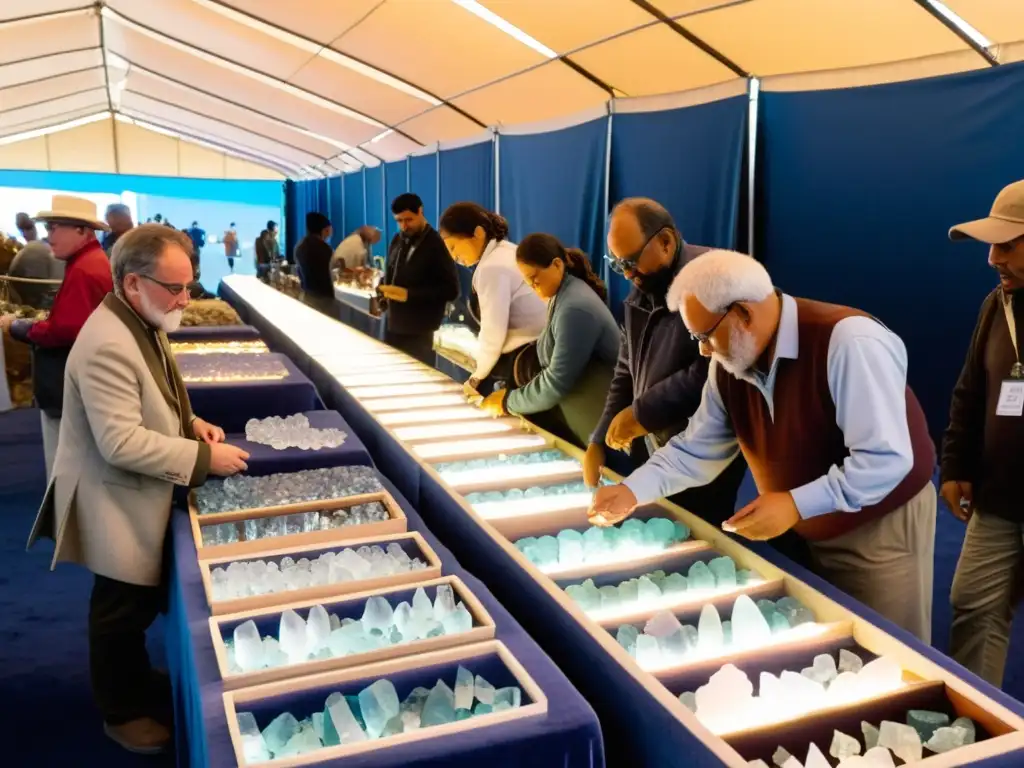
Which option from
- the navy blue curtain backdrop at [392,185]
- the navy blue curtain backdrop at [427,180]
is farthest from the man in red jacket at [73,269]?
the navy blue curtain backdrop at [392,185]

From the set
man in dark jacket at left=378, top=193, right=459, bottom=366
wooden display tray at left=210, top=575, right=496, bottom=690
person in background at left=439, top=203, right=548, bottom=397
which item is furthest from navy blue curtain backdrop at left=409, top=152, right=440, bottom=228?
wooden display tray at left=210, top=575, right=496, bottom=690

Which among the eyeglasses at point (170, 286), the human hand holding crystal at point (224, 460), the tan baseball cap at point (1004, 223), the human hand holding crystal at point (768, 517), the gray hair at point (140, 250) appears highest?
the tan baseball cap at point (1004, 223)

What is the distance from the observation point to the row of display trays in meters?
1.23

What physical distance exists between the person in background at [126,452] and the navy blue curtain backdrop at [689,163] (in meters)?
3.08

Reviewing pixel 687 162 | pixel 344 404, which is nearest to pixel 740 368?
pixel 344 404

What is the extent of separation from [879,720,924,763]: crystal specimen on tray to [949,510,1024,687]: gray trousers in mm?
1077

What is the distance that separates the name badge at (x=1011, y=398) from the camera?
1988 mm

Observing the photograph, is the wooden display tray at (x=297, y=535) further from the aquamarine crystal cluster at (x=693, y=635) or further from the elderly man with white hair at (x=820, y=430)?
the aquamarine crystal cluster at (x=693, y=635)

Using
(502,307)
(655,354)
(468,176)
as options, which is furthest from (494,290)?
(468,176)

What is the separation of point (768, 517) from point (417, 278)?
134 inches

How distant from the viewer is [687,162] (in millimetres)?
4680

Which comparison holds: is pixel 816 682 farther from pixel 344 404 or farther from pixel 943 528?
pixel 943 528

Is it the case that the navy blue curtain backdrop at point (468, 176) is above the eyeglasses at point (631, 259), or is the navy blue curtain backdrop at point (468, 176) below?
above

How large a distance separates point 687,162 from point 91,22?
23.2ft
